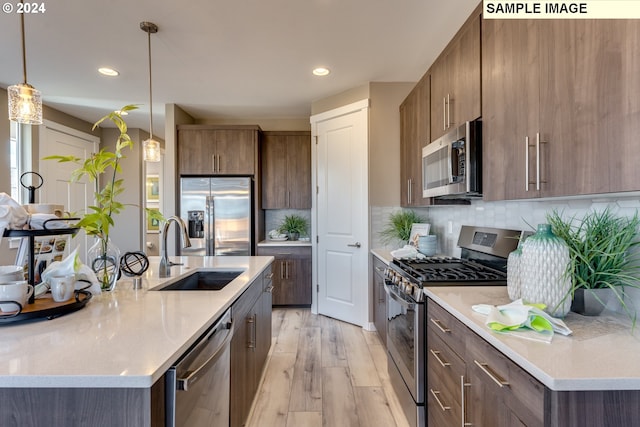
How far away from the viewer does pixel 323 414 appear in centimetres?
206

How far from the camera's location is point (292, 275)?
4215 mm

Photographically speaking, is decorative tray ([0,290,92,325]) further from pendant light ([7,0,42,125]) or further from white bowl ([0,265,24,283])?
pendant light ([7,0,42,125])

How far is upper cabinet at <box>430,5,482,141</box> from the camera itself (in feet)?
5.83

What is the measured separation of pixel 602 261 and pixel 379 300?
2075 mm

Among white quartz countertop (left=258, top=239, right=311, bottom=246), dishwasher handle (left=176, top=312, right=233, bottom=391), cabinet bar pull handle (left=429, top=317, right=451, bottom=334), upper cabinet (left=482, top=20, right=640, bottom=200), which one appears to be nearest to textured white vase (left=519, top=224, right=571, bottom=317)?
upper cabinet (left=482, top=20, right=640, bottom=200)

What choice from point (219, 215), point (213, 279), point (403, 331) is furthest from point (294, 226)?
point (403, 331)

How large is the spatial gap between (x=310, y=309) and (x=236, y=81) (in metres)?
2.88

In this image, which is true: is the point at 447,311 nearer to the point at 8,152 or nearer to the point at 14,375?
the point at 14,375

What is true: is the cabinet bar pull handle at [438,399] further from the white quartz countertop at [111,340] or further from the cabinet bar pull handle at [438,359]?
the white quartz countertop at [111,340]

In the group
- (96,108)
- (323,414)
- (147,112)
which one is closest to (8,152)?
(96,108)

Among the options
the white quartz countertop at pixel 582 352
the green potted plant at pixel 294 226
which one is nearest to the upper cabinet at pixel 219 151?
the green potted plant at pixel 294 226

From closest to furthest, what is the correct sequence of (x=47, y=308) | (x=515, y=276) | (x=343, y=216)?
1. (x=47, y=308)
2. (x=515, y=276)
3. (x=343, y=216)

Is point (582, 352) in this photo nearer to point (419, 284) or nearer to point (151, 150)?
point (419, 284)

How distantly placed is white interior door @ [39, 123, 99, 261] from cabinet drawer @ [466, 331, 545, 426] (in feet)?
14.9
